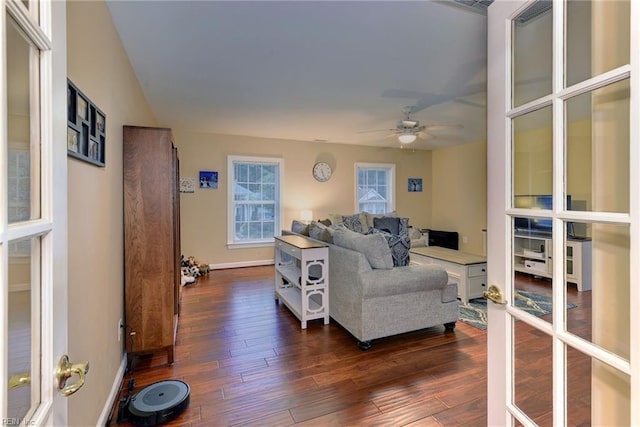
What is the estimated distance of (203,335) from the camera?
111 inches

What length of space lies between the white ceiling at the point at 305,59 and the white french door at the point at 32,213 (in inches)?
60.8

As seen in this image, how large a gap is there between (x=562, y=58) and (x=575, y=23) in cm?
13

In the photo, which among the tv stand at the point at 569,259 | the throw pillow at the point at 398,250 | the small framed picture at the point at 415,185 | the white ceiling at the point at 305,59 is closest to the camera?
the tv stand at the point at 569,259

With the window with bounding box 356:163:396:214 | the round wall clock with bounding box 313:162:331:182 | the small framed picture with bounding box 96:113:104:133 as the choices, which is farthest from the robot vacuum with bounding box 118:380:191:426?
the window with bounding box 356:163:396:214

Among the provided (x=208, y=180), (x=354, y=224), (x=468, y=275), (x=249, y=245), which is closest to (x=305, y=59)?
(x=468, y=275)

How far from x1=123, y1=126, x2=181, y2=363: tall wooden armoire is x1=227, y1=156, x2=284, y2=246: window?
3319 millimetres

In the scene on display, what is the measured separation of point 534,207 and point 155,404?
2.13 metres

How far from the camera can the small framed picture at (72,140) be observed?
4.02 ft

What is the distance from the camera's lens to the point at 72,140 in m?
1.28

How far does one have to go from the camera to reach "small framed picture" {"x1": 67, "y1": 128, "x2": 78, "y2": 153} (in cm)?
123

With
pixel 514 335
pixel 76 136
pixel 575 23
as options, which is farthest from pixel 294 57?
pixel 514 335

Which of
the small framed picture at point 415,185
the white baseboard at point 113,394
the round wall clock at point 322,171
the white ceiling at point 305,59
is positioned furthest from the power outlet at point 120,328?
the small framed picture at point 415,185

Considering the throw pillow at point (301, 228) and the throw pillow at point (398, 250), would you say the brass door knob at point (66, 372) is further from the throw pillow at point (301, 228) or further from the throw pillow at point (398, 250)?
the throw pillow at point (301, 228)

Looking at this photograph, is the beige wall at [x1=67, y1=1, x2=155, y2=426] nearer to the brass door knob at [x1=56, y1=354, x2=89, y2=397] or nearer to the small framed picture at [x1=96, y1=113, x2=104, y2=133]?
the small framed picture at [x1=96, y1=113, x2=104, y2=133]
